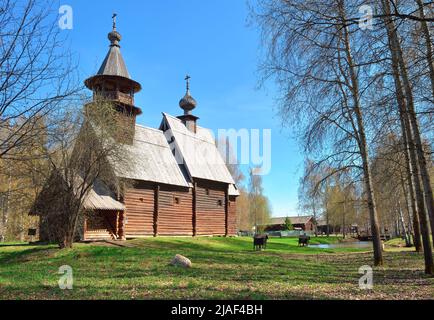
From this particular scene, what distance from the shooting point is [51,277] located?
39.4 ft

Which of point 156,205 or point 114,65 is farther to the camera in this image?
point 114,65

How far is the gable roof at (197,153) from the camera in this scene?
33.5 meters

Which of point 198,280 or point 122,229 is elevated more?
point 122,229

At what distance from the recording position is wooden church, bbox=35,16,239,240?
25.9 meters

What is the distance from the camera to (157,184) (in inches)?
1144

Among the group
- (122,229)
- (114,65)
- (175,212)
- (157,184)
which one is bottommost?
(122,229)

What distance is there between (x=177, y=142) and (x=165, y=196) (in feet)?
19.8

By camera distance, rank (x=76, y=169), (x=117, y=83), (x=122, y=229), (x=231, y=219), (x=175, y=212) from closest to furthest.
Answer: (x=76, y=169)
(x=122, y=229)
(x=117, y=83)
(x=175, y=212)
(x=231, y=219)

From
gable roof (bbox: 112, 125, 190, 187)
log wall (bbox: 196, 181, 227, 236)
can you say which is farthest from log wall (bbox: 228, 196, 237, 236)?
gable roof (bbox: 112, 125, 190, 187)

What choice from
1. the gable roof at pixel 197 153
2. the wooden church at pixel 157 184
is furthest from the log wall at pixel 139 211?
the gable roof at pixel 197 153

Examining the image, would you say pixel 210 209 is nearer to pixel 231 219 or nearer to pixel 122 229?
pixel 231 219

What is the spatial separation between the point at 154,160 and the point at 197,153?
21.8ft

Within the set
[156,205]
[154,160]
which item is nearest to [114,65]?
[154,160]

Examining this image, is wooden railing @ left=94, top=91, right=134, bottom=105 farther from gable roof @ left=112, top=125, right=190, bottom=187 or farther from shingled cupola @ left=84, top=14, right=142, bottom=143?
gable roof @ left=112, top=125, right=190, bottom=187
